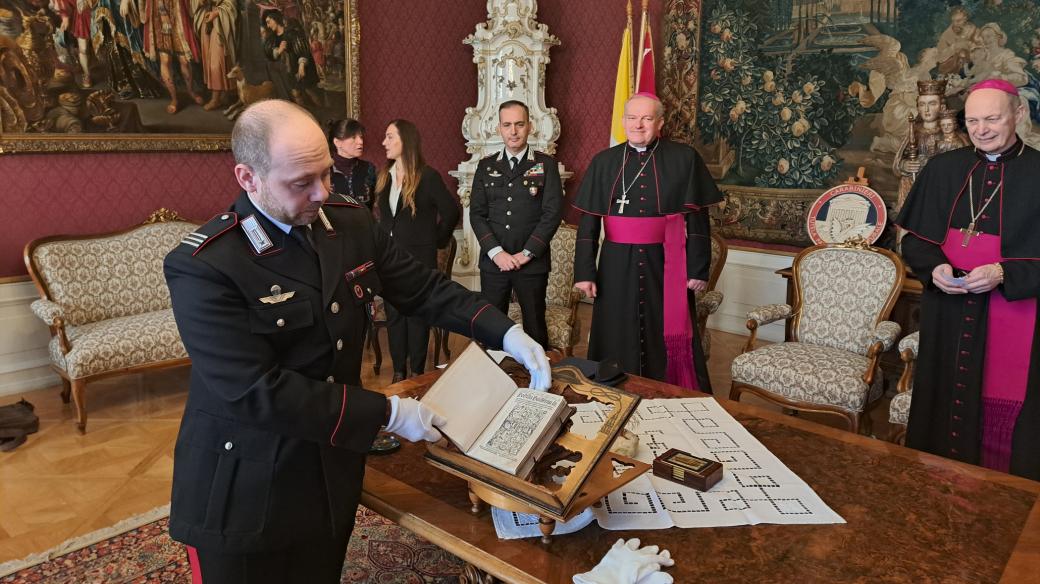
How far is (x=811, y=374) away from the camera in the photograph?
12.3 feet

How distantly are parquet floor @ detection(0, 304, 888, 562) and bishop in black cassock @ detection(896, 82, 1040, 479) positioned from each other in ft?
4.12

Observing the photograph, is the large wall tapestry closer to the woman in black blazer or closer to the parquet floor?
the parquet floor

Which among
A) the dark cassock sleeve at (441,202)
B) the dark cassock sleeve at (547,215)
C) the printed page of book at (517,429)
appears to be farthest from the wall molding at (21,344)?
the printed page of book at (517,429)

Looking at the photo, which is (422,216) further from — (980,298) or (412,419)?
(412,419)

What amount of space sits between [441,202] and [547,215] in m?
0.71

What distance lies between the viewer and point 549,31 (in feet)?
24.4

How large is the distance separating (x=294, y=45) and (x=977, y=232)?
5.04 meters

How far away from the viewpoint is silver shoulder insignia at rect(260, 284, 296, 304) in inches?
64.6

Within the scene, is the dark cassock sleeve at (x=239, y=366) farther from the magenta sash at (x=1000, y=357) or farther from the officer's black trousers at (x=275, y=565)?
the magenta sash at (x=1000, y=357)

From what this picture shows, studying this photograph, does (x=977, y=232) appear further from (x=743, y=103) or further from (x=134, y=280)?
(x=134, y=280)

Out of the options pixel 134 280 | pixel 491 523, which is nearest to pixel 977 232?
pixel 491 523

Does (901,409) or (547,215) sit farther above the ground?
(547,215)

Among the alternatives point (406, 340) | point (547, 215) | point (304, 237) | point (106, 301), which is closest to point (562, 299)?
point (547, 215)

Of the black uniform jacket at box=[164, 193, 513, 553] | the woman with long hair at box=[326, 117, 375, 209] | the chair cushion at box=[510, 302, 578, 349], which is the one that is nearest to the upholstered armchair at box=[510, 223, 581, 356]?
the chair cushion at box=[510, 302, 578, 349]
